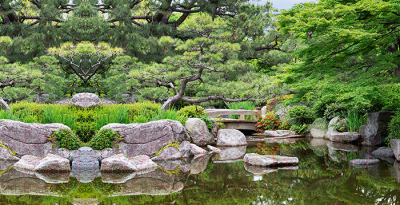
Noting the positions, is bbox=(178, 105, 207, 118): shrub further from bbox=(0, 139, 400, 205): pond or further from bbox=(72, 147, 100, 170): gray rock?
bbox=(72, 147, 100, 170): gray rock

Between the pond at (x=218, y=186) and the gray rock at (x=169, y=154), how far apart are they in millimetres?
738

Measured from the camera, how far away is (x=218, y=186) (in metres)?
5.12

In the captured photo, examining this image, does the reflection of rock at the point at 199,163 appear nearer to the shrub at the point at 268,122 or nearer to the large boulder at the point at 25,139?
the large boulder at the point at 25,139

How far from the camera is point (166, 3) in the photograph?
1602cm

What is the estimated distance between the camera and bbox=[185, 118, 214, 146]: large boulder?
33.1 feet

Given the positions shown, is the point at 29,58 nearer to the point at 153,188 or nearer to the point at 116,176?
the point at 116,176

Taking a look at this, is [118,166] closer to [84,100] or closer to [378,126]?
[84,100]

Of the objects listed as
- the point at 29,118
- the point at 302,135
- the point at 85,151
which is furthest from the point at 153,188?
the point at 302,135

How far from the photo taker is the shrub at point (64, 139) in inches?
290

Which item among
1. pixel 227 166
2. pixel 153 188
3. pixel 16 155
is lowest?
pixel 16 155

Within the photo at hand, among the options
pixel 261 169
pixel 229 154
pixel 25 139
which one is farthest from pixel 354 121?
pixel 25 139

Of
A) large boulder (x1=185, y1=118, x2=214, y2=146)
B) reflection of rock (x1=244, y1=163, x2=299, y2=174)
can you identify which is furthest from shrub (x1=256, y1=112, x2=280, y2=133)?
reflection of rock (x1=244, y1=163, x2=299, y2=174)

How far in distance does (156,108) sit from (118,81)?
2487 millimetres

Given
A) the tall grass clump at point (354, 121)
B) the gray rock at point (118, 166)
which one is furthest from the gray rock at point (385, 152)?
the gray rock at point (118, 166)
